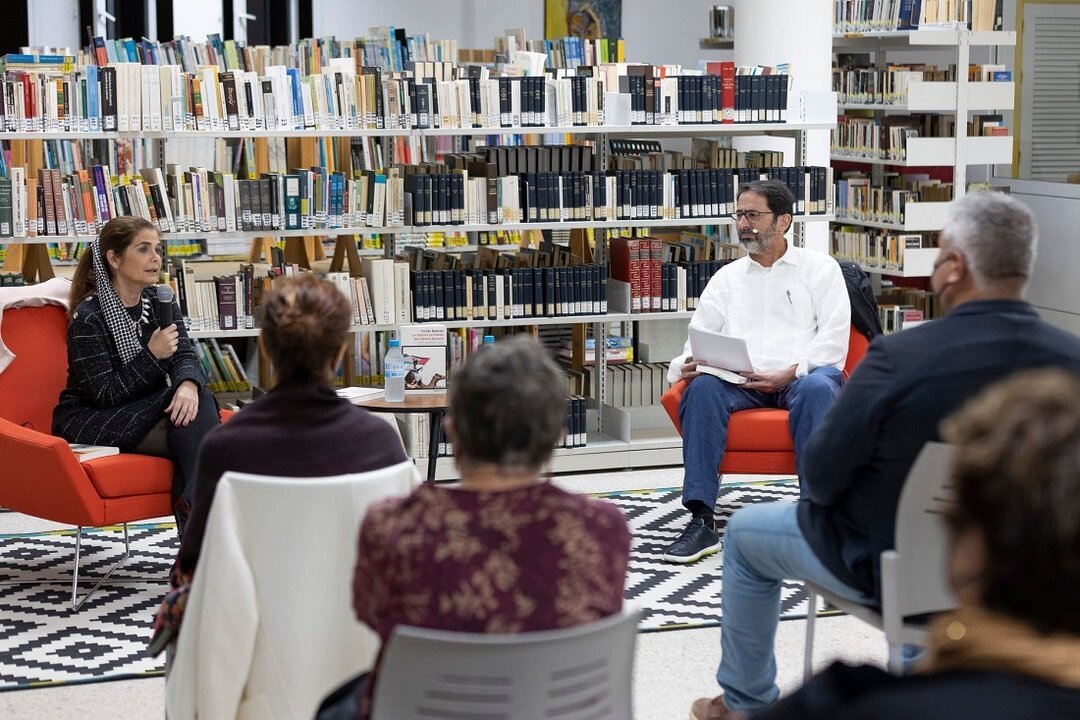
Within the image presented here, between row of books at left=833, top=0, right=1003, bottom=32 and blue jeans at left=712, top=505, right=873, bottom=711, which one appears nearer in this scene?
blue jeans at left=712, top=505, right=873, bottom=711

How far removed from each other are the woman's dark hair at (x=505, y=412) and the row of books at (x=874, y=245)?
719 centimetres

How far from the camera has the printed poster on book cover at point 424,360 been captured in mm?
5617

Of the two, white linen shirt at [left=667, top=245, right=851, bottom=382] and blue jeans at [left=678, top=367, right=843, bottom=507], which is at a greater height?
white linen shirt at [left=667, top=245, right=851, bottom=382]

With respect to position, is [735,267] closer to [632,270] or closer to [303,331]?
[632,270]

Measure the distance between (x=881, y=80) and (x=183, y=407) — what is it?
594cm

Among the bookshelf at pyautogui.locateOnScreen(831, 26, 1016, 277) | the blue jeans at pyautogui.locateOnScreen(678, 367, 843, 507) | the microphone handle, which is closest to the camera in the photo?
the microphone handle

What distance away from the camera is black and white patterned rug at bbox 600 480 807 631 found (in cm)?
478

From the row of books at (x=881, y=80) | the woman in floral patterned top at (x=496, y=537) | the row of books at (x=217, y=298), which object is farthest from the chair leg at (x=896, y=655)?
the row of books at (x=881, y=80)

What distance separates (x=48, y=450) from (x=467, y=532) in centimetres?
287

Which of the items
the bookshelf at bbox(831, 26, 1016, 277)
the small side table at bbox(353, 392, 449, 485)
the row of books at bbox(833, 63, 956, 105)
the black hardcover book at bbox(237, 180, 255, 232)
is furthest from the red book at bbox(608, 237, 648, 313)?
the row of books at bbox(833, 63, 956, 105)

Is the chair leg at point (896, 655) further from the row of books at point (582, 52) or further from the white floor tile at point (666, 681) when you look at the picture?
the row of books at point (582, 52)

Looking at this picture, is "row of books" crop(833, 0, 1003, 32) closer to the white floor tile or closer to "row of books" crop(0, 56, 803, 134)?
"row of books" crop(0, 56, 803, 134)

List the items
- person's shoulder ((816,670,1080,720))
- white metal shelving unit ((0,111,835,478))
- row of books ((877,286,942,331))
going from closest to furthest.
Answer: person's shoulder ((816,670,1080,720)), white metal shelving unit ((0,111,835,478)), row of books ((877,286,942,331))

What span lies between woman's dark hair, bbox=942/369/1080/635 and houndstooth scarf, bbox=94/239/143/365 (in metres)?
4.02
